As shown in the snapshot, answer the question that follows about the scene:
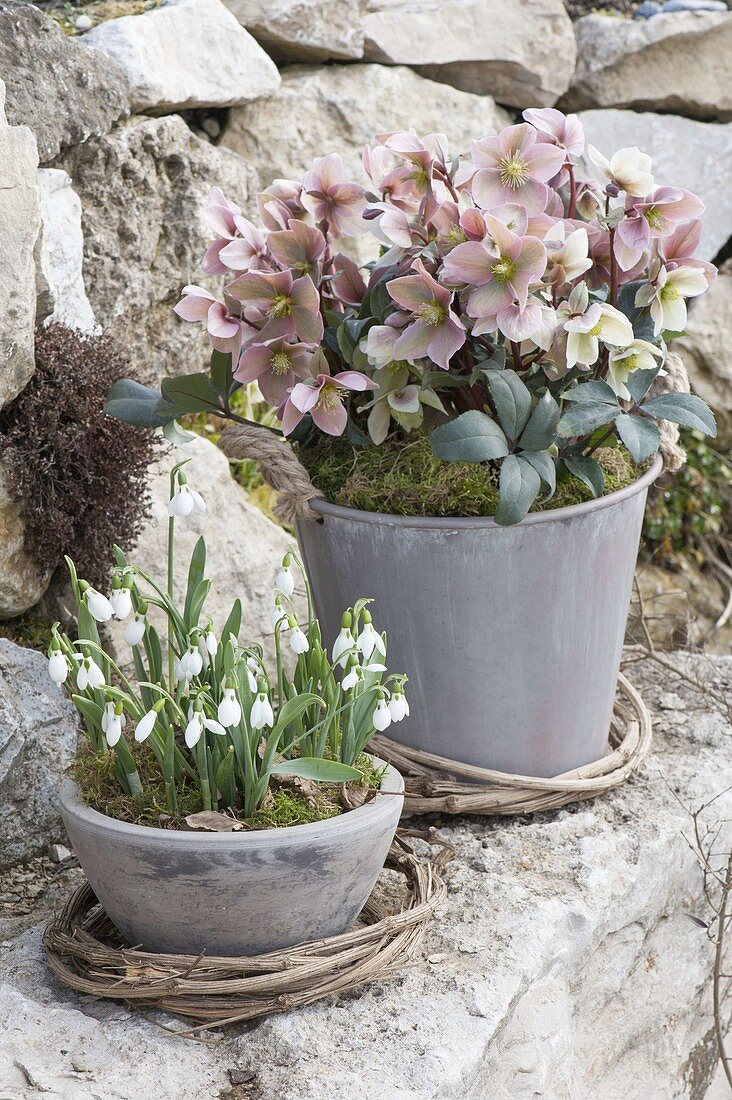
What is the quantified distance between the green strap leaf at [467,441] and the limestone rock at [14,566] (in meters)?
0.75

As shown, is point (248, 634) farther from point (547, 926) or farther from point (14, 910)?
point (547, 926)

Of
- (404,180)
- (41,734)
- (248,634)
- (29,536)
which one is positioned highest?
(404,180)

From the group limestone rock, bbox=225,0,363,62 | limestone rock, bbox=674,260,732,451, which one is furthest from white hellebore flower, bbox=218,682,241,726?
limestone rock, bbox=674,260,732,451

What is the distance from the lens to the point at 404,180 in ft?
5.01

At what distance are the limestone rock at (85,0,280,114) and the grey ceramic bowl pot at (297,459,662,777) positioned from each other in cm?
121

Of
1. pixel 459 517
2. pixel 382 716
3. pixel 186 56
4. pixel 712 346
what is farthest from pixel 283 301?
pixel 712 346

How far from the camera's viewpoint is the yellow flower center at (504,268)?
1.34 meters

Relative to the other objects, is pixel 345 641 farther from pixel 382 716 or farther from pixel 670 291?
pixel 670 291

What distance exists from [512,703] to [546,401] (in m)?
0.48

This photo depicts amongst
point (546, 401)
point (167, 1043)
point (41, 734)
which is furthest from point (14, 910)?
point (546, 401)

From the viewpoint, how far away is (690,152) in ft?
11.1

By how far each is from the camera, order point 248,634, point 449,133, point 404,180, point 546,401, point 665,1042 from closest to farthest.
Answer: point 546,401 < point 404,180 < point 665,1042 < point 248,634 < point 449,133

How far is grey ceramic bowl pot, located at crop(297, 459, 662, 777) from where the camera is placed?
4.93ft

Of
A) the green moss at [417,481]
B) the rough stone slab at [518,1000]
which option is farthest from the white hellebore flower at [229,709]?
the green moss at [417,481]
